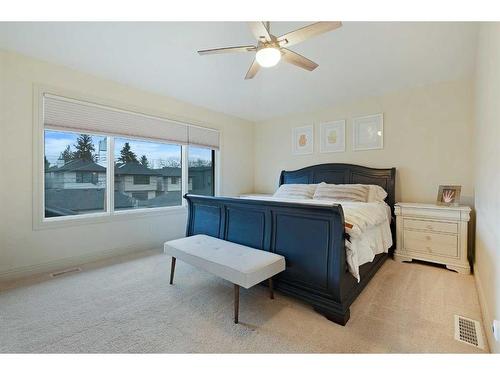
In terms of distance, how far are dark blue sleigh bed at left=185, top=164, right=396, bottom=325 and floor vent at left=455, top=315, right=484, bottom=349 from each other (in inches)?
27.0

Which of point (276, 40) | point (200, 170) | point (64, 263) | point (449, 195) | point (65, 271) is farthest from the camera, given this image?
point (200, 170)

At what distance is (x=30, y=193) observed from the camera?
261 cm

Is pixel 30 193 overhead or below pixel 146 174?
below

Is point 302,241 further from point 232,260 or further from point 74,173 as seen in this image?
point 74,173

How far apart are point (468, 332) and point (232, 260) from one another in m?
1.76

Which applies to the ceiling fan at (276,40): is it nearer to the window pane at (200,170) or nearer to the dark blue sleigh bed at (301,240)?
the dark blue sleigh bed at (301,240)

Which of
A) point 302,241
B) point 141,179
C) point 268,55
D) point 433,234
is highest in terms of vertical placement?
point 268,55

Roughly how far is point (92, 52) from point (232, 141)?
8.95 ft

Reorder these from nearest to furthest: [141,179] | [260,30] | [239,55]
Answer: [260,30], [239,55], [141,179]

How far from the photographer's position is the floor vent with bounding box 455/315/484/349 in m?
1.54

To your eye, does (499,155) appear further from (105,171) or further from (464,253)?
(105,171)

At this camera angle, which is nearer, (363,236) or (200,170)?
(363,236)

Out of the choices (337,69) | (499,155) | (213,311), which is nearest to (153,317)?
(213,311)

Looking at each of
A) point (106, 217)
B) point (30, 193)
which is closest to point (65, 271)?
point (106, 217)
